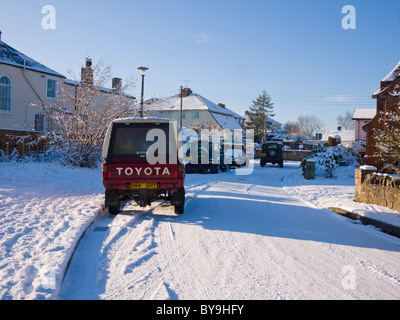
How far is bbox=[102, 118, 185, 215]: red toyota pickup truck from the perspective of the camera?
319 inches

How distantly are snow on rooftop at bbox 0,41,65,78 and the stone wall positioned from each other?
79.5 feet

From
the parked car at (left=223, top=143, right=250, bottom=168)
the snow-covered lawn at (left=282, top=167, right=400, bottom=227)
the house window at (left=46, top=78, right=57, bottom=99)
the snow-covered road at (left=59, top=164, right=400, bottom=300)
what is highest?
the house window at (left=46, top=78, right=57, bottom=99)

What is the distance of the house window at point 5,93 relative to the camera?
24.9 metres

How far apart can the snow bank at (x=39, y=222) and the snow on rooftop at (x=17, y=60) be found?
603 inches

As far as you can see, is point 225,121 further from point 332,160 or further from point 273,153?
point 332,160

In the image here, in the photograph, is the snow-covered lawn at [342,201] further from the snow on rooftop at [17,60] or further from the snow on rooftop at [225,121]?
the snow on rooftop at [225,121]

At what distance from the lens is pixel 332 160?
19797 millimetres

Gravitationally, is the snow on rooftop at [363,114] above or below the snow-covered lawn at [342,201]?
above

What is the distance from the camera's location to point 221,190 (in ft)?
44.5

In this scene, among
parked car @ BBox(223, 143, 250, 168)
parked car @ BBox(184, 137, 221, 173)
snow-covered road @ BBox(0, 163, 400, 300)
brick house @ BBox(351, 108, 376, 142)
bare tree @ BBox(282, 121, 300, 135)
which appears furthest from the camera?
bare tree @ BBox(282, 121, 300, 135)

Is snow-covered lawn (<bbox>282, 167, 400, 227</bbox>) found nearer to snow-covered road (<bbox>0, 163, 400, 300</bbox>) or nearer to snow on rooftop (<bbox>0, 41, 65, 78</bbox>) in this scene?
snow-covered road (<bbox>0, 163, 400, 300</bbox>)

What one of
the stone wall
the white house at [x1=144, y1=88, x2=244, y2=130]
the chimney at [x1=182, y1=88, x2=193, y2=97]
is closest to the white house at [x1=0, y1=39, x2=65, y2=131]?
the stone wall

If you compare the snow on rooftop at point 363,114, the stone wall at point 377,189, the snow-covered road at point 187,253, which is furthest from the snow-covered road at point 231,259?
the snow on rooftop at point 363,114

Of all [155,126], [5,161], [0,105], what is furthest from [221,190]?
[0,105]
